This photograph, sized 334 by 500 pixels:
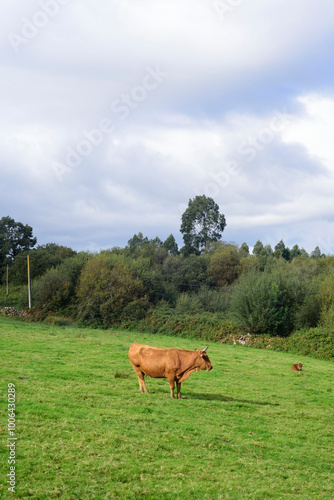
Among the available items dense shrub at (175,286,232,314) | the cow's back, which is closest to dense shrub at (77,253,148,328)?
dense shrub at (175,286,232,314)

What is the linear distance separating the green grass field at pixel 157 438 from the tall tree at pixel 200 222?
69519 millimetres

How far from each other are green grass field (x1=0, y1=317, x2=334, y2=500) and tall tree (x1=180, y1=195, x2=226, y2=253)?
6952 cm

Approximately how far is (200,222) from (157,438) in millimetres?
78329

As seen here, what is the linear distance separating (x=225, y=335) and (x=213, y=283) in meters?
29.9

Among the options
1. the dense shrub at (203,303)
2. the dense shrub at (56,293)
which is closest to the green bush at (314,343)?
the dense shrub at (203,303)

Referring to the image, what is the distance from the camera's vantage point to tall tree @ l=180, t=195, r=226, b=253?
85188 mm

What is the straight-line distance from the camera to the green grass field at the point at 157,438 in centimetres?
699

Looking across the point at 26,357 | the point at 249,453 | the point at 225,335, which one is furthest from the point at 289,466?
the point at 225,335

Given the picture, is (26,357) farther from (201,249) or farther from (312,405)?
(201,249)

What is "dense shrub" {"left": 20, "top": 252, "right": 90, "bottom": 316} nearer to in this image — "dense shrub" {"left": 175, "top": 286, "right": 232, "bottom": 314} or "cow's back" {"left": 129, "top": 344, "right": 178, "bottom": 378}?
"dense shrub" {"left": 175, "top": 286, "right": 232, "bottom": 314}

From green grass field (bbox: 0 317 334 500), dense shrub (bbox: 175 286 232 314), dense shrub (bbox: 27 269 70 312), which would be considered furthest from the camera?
dense shrub (bbox: 27 269 70 312)

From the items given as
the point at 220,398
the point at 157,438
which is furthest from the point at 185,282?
the point at 157,438

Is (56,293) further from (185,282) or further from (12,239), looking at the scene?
(12,239)

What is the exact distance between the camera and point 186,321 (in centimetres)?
4384
